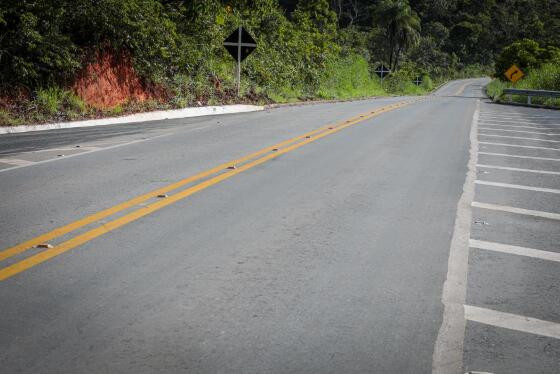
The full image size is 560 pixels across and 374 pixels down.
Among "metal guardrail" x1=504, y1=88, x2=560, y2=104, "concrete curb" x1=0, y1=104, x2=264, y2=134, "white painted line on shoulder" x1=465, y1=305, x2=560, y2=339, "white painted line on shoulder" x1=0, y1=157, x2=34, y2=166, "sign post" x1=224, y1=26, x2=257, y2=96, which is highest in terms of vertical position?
"sign post" x1=224, y1=26, x2=257, y2=96

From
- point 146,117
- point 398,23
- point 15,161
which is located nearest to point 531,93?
point 146,117

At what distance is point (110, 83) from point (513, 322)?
16.2m

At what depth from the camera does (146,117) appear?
58.4ft

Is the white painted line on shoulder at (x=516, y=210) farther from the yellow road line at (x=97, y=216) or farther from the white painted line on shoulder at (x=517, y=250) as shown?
the yellow road line at (x=97, y=216)

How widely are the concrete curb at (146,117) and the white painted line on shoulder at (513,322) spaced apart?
38.6 feet

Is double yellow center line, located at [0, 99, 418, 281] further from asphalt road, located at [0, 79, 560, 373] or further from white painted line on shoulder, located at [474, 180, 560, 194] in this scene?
white painted line on shoulder, located at [474, 180, 560, 194]

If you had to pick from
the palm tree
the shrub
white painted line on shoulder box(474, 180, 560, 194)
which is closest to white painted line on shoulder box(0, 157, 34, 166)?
white painted line on shoulder box(474, 180, 560, 194)

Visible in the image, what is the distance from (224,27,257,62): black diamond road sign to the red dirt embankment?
200 inches

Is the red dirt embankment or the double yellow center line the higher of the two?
the red dirt embankment

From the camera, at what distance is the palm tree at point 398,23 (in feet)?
243

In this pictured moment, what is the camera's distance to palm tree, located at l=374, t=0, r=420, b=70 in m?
73.9

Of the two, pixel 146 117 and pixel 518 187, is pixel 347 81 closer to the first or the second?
pixel 146 117

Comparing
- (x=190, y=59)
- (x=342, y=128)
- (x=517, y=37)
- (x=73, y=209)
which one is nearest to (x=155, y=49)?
(x=190, y=59)

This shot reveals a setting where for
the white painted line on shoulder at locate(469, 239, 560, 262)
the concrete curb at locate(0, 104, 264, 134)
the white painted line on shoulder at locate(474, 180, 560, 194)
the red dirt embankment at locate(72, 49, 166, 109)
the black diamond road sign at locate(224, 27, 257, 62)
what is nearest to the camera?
the white painted line on shoulder at locate(469, 239, 560, 262)
